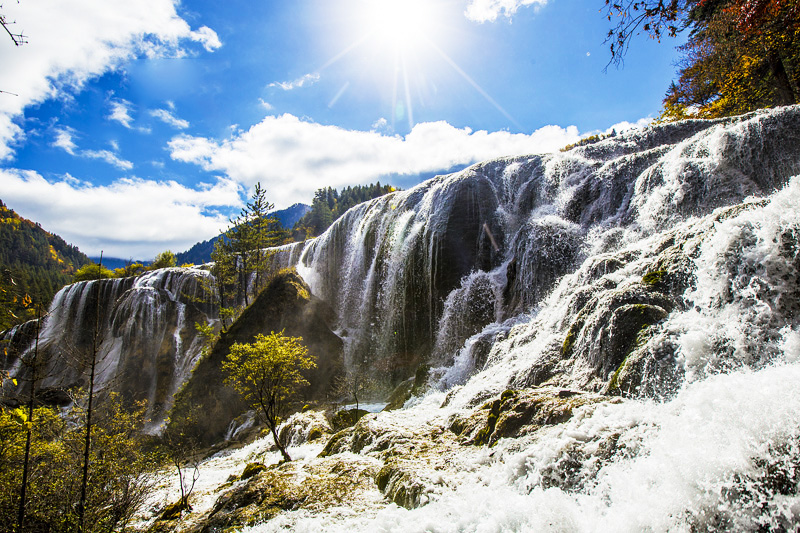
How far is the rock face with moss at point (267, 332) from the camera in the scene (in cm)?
2411

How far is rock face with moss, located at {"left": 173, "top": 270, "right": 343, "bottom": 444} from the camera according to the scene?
2411 cm

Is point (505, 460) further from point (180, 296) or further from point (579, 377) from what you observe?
point (180, 296)

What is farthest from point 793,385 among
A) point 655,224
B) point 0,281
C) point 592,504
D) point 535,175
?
point 535,175

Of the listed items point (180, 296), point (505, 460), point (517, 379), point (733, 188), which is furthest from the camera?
point (180, 296)

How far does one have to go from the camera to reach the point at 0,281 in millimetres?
5148

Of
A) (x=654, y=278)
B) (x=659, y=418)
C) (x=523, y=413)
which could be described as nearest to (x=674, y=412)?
(x=659, y=418)

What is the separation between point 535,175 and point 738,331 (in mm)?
19613

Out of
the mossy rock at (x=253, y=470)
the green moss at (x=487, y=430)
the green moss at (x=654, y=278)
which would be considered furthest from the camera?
the mossy rock at (x=253, y=470)

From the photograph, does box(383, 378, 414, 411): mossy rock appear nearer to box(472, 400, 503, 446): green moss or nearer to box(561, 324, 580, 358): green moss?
box(561, 324, 580, 358): green moss

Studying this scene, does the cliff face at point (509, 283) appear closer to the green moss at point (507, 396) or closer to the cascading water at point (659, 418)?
the cascading water at point (659, 418)

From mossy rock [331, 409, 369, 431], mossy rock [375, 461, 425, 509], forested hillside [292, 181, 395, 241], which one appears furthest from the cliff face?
forested hillside [292, 181, 395, 241]

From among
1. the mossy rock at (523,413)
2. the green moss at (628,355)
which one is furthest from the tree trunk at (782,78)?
the mossy rock at (523,413)

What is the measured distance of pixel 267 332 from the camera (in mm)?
27766

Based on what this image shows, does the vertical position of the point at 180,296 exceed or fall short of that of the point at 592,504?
it exceeds it
